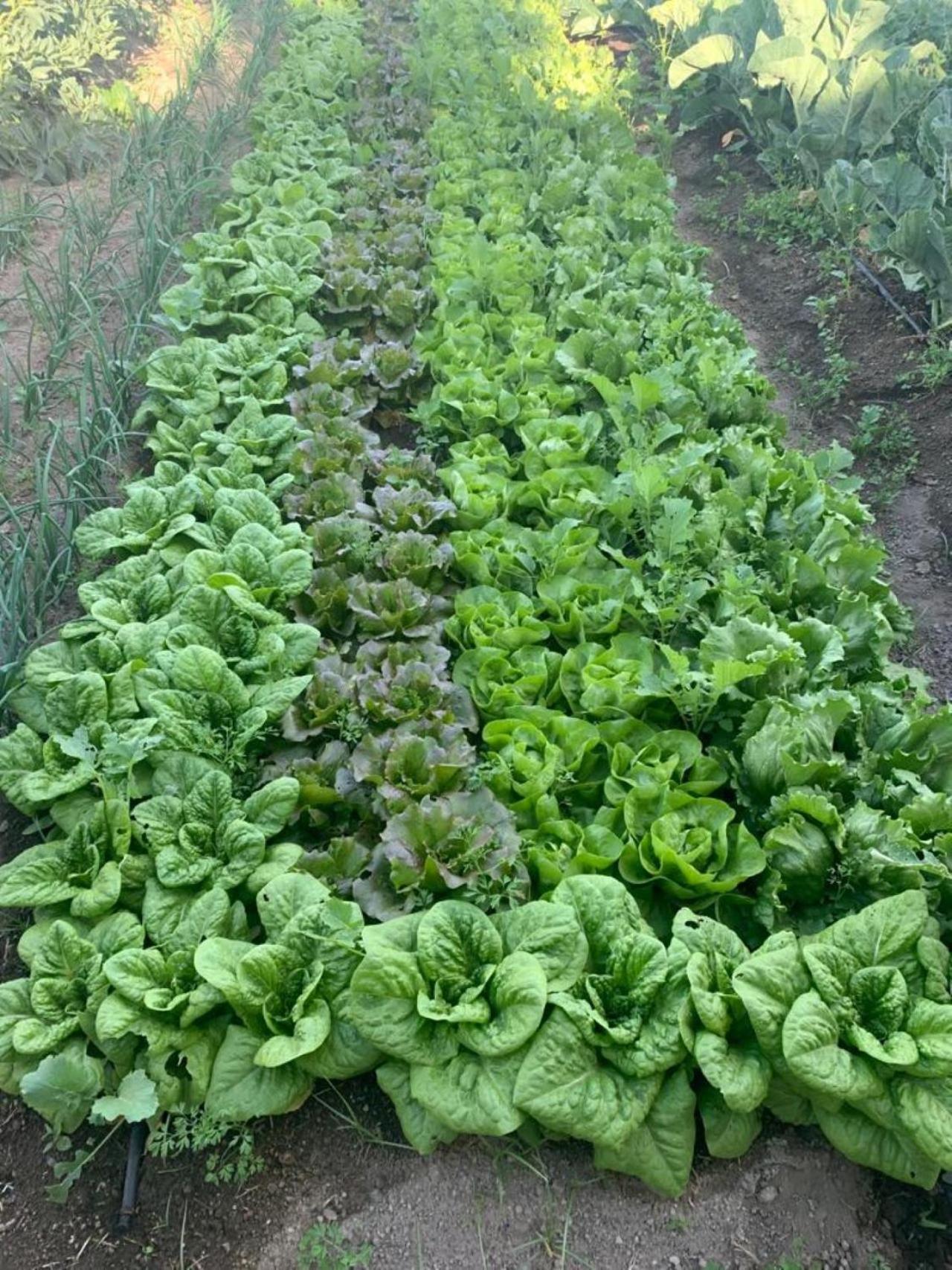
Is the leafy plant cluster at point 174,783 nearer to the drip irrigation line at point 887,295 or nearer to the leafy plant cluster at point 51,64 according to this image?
the drip irrigation line at point 887,295

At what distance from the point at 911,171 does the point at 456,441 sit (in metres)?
3.19

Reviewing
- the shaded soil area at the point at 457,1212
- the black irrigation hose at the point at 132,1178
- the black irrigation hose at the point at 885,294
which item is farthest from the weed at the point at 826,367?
the black irrigation hose at the point at 132,1178

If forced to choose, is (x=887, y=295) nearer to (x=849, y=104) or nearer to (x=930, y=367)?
(x=930, y=367)

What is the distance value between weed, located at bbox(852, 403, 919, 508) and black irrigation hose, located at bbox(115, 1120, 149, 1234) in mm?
3995

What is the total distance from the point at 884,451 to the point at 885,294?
1454mm

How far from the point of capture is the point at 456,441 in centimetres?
427

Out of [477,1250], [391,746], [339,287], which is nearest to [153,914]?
[391,746]

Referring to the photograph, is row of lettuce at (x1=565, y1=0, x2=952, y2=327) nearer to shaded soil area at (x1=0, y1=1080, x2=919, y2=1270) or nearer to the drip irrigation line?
the drip irrigation line

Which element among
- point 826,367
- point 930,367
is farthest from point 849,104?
point 930,367

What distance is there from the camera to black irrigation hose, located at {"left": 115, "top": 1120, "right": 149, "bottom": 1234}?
2.06 m

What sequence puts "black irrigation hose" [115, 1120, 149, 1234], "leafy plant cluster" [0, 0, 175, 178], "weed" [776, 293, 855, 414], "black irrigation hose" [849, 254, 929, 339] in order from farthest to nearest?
"leafy plant cluster" [0, 0, 175, 178]
"black irrigation hose" [849, 254, 929, 339]
"weed" [776, 293, 855, 414]
"black irrigation hose" [115, 1120, 149, 1234]

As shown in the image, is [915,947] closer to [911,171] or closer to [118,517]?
[118,517]

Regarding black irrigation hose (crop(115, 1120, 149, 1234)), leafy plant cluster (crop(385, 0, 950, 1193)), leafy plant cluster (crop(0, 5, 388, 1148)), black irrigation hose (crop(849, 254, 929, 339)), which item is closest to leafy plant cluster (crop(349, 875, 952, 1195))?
leafy plant cluster (crop(385, 0, 950, 1193))

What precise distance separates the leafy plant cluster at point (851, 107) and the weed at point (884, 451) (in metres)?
0.79
